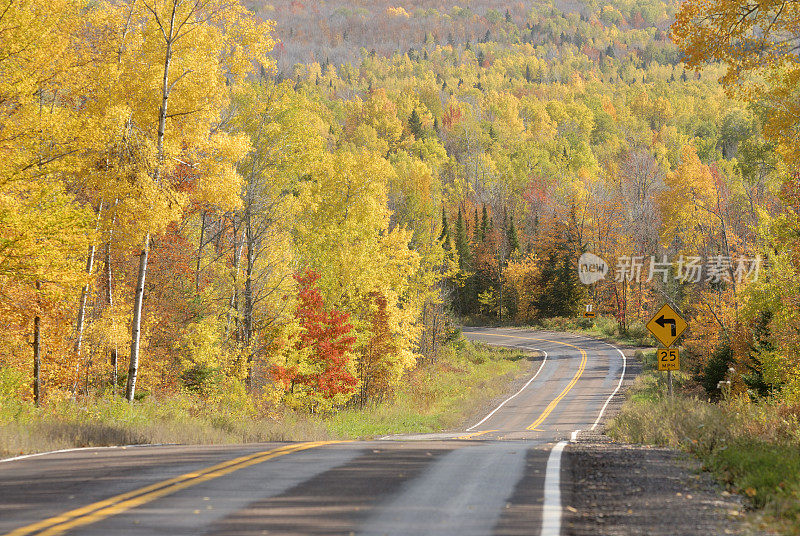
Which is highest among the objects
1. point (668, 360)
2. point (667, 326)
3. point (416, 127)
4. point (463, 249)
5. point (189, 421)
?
point (416, 127)

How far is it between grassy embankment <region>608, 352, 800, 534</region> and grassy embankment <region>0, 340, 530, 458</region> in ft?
26.7

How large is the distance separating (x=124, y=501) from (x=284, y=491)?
4.92ft

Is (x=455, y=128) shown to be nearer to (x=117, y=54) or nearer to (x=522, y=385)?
(x=522, y=385)

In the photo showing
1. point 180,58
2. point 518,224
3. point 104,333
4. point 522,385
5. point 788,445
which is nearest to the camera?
point 788,445

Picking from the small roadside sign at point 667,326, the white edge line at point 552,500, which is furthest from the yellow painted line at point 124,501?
the small roadside sign at point 667,326

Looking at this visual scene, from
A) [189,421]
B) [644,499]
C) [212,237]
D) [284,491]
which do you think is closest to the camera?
[644,499]

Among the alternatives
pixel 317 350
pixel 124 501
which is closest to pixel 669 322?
pixel 317 350

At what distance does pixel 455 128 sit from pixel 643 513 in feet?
389

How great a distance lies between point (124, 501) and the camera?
21.5 feet

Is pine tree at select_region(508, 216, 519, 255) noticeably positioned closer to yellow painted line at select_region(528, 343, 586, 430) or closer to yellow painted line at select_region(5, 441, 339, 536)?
yellow painted line at select_region(528, 343, 586, 430)

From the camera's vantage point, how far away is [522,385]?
44094 millimetres

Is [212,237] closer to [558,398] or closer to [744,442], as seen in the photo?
[558,398]

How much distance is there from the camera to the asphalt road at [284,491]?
5.71 meters

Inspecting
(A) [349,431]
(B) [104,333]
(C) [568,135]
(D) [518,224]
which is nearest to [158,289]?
(B) [104,333]
